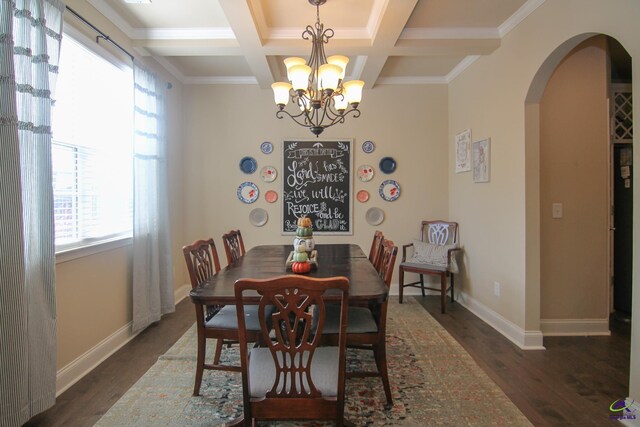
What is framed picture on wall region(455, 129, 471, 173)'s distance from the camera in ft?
12.1

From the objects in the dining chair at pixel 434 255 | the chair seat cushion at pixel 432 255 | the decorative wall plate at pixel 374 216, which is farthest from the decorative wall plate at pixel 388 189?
the chair seat cushion at pixel 432 255

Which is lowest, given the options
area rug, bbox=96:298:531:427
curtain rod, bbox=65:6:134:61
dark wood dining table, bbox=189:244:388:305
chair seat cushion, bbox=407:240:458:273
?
area rug, bbox=96:298:531:427

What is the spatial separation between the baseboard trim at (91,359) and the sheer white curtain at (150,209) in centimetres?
13

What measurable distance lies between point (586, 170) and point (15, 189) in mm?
3995

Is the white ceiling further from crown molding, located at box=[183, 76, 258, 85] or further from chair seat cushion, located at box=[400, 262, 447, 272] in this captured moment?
chair seat cushion, located at box=[400, 262, 447, 272]

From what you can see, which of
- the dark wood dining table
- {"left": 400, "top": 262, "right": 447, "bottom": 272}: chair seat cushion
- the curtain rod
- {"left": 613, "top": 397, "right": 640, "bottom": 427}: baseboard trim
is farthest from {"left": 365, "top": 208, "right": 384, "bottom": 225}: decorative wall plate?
the curtain rod

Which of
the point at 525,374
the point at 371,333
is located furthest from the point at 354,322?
the point at 525,374

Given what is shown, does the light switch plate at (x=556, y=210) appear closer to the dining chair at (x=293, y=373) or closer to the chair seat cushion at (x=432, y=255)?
the chair seat cushion at (x=432, y=255)

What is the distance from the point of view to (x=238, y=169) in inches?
166

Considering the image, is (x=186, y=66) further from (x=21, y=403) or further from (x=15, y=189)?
(x=21, y=403)

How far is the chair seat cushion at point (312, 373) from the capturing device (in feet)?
4.94

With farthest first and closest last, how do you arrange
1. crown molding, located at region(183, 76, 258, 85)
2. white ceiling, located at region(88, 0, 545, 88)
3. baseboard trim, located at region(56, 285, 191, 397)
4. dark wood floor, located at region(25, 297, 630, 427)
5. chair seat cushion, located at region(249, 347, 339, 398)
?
crown molding, located at region(183, 76, 258, 85), white ceiling, located at region(88, 0, 545, 88), baseboard trim, located at region(56, 285, 191, 397), dark wood floor, located at region(25, 297, 630, 427), chair seat cushion, located at region(249, 347, 339, 398)

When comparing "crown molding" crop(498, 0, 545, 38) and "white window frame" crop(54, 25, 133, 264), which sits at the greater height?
"crown molding" crop(498, 0, 545, 38)

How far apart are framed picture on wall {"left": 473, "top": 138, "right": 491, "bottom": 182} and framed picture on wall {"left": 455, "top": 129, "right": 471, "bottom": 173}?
141mm
